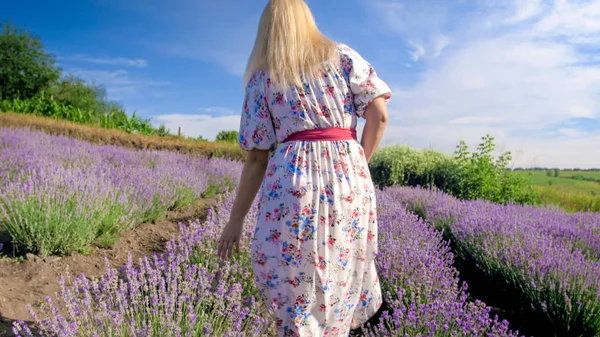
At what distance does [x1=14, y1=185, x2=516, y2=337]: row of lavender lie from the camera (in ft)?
6.63

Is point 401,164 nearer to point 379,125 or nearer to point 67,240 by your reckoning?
point 67,240

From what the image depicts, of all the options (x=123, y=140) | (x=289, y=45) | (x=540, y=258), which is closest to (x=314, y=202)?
(x=289, y=45)

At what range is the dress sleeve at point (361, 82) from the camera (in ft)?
6.44

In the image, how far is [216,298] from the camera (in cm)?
259

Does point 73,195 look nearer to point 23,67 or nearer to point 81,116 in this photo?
point 81,116

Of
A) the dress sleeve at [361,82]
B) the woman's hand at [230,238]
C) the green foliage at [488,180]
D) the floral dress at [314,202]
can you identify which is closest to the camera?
the floral dress at [314,202]

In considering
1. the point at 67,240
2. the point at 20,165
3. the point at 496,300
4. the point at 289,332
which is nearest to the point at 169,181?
the point at 20,165

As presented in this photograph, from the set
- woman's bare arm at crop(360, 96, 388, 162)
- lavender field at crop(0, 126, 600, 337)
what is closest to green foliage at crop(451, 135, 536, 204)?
lavender field at crop(0, 126, 600, 337)

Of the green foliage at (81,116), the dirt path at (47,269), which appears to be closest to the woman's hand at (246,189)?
the dirt path at (47,269)

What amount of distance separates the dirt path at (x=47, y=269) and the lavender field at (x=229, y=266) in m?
0.12

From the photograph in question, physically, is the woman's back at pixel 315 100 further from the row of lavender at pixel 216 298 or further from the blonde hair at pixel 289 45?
the row of lavender at pixel 216 298

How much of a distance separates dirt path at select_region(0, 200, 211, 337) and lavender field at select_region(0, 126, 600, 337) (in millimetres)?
123

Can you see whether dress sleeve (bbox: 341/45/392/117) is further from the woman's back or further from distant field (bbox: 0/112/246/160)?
distant field (bbox: 0/112/246/160)

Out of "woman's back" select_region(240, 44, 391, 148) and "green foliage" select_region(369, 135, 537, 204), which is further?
"green foliage" select_region(369, 135, 537, 204)
